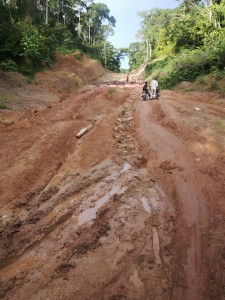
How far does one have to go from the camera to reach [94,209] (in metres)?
5.68

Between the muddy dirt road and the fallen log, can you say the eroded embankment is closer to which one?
the muddy dirt road

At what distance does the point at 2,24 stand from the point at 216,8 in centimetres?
1559

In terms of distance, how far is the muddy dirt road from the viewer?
13.1 feet

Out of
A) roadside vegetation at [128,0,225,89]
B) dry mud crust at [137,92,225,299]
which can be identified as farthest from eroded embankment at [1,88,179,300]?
roadside vegetation at [128,0,225,89]

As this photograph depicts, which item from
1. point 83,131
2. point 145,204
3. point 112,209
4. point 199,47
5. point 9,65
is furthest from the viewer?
point 199,47

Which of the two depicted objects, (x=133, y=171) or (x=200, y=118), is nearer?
(x=133, y=171)

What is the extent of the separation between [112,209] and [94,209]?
386 millimetres

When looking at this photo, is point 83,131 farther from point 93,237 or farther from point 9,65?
point 9,65

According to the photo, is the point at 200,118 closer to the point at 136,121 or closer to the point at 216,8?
the point at 136,121

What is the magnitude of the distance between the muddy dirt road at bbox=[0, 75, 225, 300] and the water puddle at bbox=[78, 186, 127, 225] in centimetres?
2

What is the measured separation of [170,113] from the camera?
37.1 feet

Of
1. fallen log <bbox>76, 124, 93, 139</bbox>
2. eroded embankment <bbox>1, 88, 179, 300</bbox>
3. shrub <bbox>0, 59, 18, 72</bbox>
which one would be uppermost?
shrub <bbox>0, 59, 18, 72</bbox>

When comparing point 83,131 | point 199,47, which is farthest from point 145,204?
point 199,47

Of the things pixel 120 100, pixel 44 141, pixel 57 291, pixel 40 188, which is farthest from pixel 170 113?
pixel 57 291
